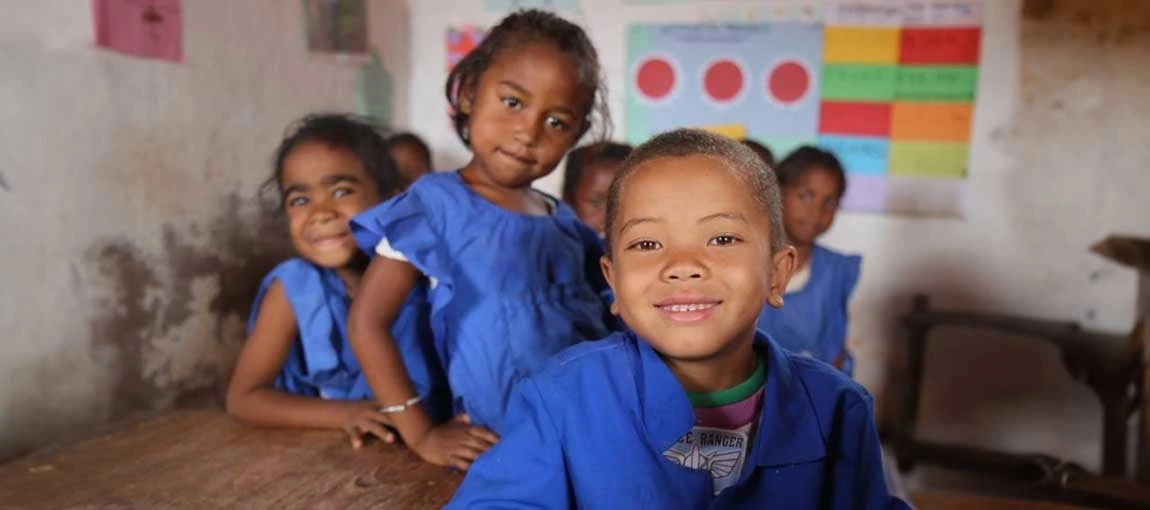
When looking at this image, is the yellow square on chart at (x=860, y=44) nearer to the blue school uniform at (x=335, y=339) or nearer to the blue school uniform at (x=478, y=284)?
the blue school uniform at (x=478, y=284)

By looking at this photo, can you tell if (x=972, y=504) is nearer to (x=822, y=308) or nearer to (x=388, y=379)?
(x=822, y=308)

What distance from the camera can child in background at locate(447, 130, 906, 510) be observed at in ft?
3.20

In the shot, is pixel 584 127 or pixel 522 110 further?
pixel 584 127

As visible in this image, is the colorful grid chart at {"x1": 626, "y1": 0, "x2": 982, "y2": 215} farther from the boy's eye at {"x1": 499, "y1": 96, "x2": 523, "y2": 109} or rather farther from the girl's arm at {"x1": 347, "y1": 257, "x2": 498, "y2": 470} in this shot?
the girl's arm at {"x1": 347, "y1": 257, "x2": 498, "y2": 470}

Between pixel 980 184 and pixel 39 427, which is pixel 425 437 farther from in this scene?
pixel 980 184

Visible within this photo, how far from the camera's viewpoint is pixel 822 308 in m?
2.36

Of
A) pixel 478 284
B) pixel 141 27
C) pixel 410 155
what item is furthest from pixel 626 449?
pixel 410 155

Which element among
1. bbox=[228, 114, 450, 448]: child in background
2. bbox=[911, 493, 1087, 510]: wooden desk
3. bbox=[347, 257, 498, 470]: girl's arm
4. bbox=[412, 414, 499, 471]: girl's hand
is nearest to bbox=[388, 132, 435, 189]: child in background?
bbox=[228, 114, 450, 448]: child in background

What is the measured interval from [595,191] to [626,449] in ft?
4.89

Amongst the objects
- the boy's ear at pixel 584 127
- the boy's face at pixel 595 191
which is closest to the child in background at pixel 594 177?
the boy's face at pixel 595 191

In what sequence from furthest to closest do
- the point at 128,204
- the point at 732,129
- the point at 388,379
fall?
the point at 732,129 < the point at 128,204 < the point at 388,379

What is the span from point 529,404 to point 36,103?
51.6 inches

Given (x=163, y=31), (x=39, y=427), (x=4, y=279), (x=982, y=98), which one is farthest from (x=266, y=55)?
(x=982, y=98)

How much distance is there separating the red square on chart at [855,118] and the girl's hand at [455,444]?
2094mm
